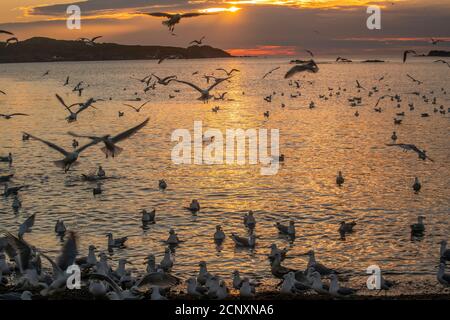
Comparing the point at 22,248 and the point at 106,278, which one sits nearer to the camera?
the point at 106,278

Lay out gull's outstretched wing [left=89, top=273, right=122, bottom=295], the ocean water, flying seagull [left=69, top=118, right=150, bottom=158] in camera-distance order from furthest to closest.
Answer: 1. the ocean water
2. flying seagull [left=69, top=118, right=150, bottom=158]
3. gull's outstretched wing [left=89, top=273, right=122, bottom=295]

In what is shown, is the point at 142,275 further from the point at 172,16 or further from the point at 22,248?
the point at 172,16

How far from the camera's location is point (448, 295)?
16250 mm

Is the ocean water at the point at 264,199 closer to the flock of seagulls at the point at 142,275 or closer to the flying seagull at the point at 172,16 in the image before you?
the flock of seagulls at the point at 142,275

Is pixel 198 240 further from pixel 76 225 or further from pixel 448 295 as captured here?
pixel 448 295

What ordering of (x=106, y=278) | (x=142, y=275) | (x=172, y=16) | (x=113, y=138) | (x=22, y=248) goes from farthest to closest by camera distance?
(x=172, y=16) < (x=142, y=275) < (x=113, y=138) < (x=22, y=248) < (x=106, y=278)

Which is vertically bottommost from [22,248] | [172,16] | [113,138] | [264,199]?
[264,199]

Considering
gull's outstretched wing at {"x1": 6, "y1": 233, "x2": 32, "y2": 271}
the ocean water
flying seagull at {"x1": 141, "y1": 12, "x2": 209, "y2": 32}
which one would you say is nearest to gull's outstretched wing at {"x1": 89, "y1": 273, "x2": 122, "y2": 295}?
A: gull's outstretched wing at {"x1": 6, "y1": 233, "x2": 32, "y2": 271}

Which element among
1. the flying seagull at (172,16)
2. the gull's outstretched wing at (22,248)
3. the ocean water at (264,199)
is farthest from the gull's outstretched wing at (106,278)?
the flying seagull at (172,16)

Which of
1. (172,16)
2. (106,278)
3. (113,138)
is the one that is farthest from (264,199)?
(106,278)

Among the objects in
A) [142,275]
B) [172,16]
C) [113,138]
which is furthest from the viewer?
[172,16]

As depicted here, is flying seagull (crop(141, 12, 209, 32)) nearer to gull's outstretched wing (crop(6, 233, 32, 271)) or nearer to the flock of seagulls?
the flock of seagulls

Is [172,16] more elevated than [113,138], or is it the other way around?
[172,16]
